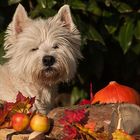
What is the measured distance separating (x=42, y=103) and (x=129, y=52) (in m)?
2.52

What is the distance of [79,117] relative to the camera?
4922mm

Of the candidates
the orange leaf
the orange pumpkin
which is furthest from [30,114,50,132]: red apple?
the orange pumpkin

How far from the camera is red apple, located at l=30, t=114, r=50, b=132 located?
4859 millimetres

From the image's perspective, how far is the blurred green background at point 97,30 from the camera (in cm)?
751

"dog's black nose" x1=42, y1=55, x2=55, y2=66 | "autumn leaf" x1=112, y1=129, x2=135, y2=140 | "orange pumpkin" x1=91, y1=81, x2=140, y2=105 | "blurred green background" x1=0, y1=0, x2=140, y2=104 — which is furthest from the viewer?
"blurred green background" x1=0, y1=0, x2=140, y2=104

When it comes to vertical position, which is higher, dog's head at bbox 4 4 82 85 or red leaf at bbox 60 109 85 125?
dog's head at bbox 4 4 82 85

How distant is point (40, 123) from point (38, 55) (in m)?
1.53

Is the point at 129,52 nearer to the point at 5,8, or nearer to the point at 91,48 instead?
the point at 91,48

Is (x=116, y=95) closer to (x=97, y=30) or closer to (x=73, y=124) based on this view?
(x=73, y=124)

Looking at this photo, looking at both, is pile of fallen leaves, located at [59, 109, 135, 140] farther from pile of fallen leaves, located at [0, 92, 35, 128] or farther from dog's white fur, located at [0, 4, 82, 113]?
dog's white fur, located at [0, 4, 82, 113]

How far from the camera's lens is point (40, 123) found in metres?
4.86

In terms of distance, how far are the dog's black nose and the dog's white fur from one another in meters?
0.04

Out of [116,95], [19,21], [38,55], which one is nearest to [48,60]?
[38,55]

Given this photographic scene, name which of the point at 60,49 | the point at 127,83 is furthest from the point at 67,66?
the point at 127,83
